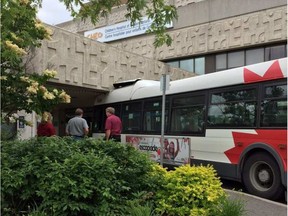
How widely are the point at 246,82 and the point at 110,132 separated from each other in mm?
3982

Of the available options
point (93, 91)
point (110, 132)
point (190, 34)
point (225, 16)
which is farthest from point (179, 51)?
point (110, 132)

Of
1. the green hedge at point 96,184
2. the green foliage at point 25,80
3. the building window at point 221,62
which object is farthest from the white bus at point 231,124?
the building window at point 221,62

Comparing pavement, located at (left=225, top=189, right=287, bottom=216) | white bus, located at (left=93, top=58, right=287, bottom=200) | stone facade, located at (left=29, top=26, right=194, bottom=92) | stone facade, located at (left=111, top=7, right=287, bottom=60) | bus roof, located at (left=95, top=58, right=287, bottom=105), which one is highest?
stone facade, located at (left=111, top=7, right=287, bottom=60)

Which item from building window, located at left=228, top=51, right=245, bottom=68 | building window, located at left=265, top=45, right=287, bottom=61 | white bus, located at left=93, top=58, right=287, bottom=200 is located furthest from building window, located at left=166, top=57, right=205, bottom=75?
white bus, located at left=93, top=58, right=287, bottom=200

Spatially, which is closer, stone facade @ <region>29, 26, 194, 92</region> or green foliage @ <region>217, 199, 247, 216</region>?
green foliage @ <region>217, 199, 247, 216</region>

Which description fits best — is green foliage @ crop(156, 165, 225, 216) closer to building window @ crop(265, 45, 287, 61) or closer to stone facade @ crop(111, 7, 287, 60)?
building window @ crop(265, 45, 287, 61)

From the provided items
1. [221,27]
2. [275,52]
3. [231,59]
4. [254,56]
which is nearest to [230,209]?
[275,52]

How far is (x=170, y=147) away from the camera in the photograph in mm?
11125

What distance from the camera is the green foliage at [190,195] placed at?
4.79 m

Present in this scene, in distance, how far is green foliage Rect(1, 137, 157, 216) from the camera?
4.33m

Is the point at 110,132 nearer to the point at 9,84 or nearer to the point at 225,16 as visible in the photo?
the point at 9,84

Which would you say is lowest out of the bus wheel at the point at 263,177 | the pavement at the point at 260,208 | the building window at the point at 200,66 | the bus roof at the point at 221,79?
the pavement at the point at 260,208

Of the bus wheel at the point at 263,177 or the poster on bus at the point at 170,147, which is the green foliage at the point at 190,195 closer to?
the bus wheel at the point at 263,177

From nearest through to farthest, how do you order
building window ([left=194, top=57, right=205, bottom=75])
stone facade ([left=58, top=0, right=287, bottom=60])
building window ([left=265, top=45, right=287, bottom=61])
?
building window ([left=265, top=45, right=287, bottom=61]) < stone facade ([left=58, top=0, right=287, bottom=60]) < building window ([left=194, top=57, right=205, bottom=75])
